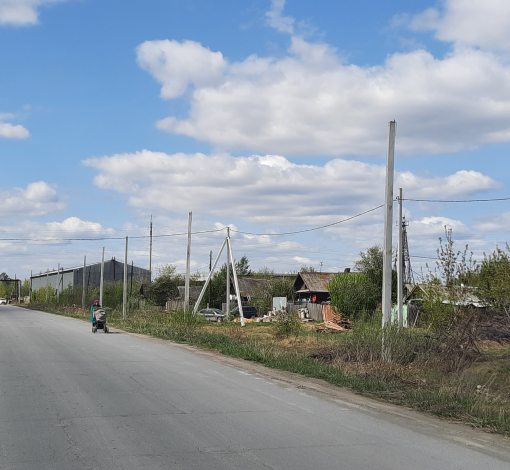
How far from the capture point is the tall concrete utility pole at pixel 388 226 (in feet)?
54.3

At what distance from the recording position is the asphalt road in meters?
6.52

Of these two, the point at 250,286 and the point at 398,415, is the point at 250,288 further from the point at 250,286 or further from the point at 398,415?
the point at 398,415

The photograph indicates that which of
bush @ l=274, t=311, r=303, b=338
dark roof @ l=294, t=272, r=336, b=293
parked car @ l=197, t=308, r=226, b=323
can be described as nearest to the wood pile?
bush @ l=274, t=311, r=303, b=338

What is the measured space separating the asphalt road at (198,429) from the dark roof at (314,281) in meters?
52.0

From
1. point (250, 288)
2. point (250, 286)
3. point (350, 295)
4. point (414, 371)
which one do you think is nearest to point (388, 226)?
point (414, 371)

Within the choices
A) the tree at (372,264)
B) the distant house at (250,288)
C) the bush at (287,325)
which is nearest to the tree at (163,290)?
the distant house at (250,288)

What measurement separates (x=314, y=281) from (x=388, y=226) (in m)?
49.9

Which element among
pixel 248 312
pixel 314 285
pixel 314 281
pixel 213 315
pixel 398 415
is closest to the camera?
pixel 398 415

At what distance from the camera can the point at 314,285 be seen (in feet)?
216

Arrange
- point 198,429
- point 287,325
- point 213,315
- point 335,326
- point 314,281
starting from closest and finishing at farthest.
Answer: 1. point 198,429
2. point 287,325
3. point 335,326
4. point 213,315
5. point 314,281

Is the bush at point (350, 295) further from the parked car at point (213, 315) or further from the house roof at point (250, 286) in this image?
the house roof at point (250, 286)

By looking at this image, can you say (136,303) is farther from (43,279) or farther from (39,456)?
(43,279)

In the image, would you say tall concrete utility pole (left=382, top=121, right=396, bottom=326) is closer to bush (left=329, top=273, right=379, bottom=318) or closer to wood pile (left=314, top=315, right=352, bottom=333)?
wood pile (left=314, top=315, right=352, bottom=333)

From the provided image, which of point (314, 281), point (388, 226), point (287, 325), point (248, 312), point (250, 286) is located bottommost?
point (248, 312)
